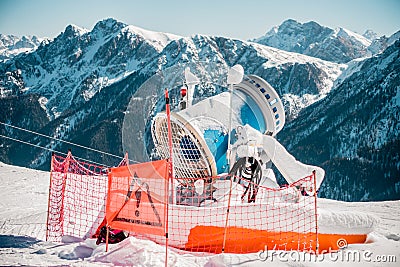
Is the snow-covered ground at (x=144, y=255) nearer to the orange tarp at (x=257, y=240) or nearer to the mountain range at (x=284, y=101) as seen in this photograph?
the orange tarp at (x=257, y=240)

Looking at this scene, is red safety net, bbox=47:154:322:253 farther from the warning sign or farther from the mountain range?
the mountain range

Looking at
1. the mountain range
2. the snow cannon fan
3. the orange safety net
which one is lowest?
the orange safety net

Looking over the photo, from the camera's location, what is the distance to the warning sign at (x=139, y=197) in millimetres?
4852

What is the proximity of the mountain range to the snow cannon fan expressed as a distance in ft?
0.96

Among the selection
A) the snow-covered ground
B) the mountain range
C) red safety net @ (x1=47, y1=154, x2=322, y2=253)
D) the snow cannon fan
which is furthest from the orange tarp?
the mountain range

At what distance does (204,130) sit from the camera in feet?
18.5

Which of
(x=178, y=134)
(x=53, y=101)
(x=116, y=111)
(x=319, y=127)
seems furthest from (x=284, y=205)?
(x=53, y=101)

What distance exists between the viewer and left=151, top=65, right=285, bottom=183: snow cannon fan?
5.59 meters

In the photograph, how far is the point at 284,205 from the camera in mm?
5574

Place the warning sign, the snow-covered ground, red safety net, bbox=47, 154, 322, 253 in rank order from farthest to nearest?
red safety net, bbox=47, 154, 322, 253, the warning sign, the snow-covered ground

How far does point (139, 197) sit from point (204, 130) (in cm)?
129

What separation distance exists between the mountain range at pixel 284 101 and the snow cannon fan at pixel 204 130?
293mm

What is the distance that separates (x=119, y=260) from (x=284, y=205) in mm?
2294

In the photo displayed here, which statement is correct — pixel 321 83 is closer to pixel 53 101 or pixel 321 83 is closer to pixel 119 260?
pixel 53 101
